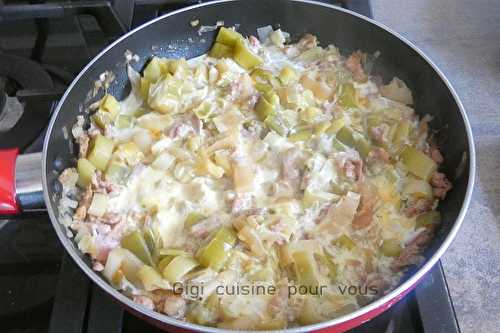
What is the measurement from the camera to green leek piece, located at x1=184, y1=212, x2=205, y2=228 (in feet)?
3.61

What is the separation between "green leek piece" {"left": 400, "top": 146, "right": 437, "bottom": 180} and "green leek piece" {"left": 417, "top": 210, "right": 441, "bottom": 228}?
9 centimetres

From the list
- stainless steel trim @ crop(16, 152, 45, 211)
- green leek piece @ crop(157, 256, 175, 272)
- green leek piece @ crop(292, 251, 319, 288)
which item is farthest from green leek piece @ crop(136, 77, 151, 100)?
green leek piece @ crop(292, 251, 319, 288)

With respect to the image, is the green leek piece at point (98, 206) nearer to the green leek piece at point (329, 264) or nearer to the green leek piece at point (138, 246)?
the green leek piece at point (138, 246)

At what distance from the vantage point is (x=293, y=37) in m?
1.48

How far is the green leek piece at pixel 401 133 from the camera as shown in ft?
4.08

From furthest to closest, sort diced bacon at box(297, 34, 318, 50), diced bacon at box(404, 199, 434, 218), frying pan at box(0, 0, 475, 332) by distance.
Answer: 1. diced bacon at box(297, 34, 318, 50)
2. diced bacon at box(404, 199, 434, 218)
3. frying pan at box(0, 0, 475, 332)

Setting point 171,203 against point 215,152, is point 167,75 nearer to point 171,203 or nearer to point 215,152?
point 215,152

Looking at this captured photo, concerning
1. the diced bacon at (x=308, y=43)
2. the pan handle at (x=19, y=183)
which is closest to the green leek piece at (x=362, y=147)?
the diced bacon at (x=308, y=43)

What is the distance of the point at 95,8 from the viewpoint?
136 centimetres

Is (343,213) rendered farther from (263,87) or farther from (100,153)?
(100,153)

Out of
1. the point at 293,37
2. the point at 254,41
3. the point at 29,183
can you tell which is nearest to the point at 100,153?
the point at 29,183

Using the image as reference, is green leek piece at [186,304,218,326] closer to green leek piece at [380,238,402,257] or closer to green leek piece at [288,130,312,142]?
green leek piece at [380,238,402,257]

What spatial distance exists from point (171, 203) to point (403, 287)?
1.70 feet

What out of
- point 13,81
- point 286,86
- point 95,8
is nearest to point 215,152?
point 286,86
